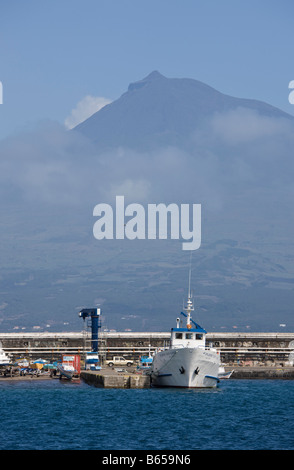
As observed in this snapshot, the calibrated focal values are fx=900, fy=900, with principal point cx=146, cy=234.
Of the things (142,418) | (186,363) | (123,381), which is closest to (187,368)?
(186,363)

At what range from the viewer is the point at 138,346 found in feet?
351

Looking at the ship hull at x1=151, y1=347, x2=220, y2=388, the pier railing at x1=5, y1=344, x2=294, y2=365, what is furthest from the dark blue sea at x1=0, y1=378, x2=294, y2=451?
the pier railing at x1=5, y1=344, x2=294, y2=365

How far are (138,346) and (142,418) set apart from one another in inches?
1921

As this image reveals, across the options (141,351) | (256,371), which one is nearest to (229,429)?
(256,371)

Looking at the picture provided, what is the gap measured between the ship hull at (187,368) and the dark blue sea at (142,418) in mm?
1252

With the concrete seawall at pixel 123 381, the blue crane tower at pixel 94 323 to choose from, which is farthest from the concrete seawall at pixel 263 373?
the concrete seawall at pixel 123 381

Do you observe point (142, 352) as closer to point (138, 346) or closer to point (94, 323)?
point (138, 346)

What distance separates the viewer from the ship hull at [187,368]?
75688 millimetres

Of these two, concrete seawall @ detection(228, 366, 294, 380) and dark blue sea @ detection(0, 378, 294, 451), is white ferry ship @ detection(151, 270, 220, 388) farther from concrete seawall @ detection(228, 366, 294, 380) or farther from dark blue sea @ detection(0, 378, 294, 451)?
concrete seawall @ detection(228, 366, 294, 380)

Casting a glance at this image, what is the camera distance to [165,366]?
77.7 metres

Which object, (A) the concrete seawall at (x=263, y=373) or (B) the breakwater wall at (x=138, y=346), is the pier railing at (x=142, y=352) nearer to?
(B) the breakwater wall at (x=138, y=346)

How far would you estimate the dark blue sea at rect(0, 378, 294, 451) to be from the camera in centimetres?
4822
